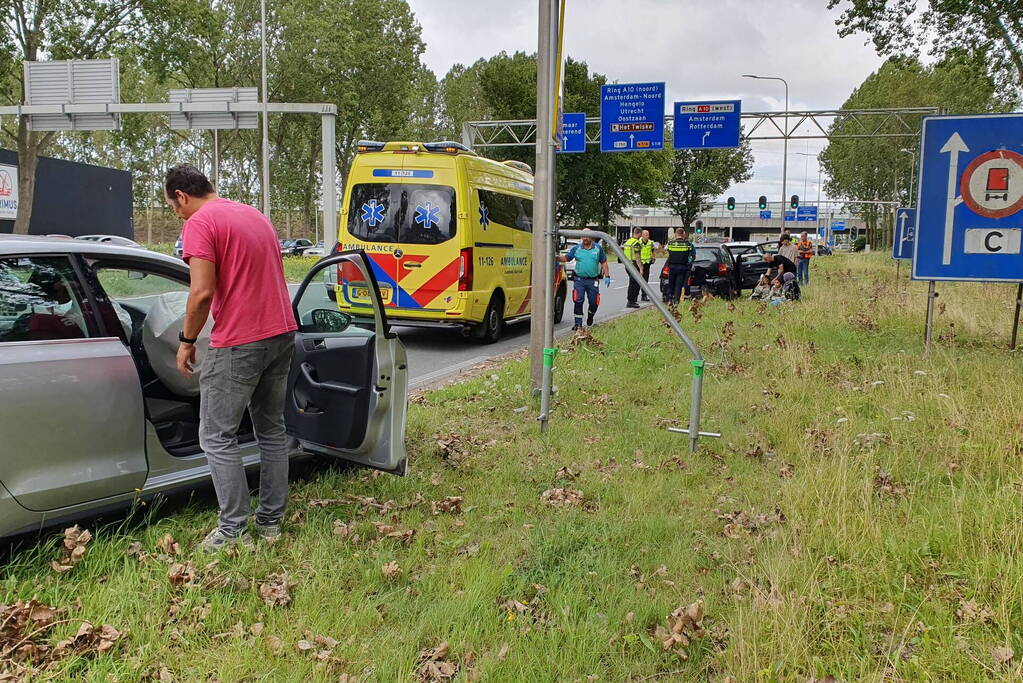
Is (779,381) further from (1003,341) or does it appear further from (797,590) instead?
(797,590)

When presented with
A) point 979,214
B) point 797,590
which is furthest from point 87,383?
point 979,214

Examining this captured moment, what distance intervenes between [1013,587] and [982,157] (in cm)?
607

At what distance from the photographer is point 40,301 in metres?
3.66

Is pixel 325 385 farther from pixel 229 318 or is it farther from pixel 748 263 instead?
pixel 748 263

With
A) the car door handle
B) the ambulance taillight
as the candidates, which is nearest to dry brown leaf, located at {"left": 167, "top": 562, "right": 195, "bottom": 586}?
the car door handle

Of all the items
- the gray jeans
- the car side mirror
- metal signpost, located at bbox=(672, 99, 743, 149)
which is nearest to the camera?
the gray jeans

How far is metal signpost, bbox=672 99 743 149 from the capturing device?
26.3 meters

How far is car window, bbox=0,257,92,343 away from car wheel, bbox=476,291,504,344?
27.6 feet

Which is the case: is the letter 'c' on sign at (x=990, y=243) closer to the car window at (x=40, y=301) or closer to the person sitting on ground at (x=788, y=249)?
the car window at (x=40, y=301)

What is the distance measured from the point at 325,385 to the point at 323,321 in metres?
0.52

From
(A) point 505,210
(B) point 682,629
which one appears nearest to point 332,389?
(B) point 682,629

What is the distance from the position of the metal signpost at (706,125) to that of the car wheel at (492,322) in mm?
15704

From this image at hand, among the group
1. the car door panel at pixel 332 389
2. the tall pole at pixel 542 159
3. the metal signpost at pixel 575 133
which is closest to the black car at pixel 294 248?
the metal signpost at pixel 575 133

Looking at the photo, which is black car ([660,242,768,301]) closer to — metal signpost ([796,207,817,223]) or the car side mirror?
the car side mirror
